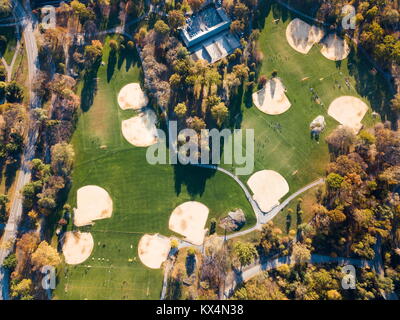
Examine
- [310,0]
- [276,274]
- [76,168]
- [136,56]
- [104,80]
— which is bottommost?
[276,274]

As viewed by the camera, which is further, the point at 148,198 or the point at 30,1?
the point at 30,1

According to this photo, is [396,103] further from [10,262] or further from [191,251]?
[10,262]

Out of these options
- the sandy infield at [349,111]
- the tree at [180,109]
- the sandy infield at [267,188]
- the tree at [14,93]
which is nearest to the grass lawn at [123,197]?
the sandy infield at [267,188]

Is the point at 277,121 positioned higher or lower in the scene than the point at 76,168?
higher

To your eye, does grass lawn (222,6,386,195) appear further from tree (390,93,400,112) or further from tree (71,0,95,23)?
tree (71,0,95,23)

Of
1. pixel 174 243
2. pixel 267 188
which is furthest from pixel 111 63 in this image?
pixel 267 188

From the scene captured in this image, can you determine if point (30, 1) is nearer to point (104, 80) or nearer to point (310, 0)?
point (104, 80)

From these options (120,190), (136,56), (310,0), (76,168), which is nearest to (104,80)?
(136,56)
